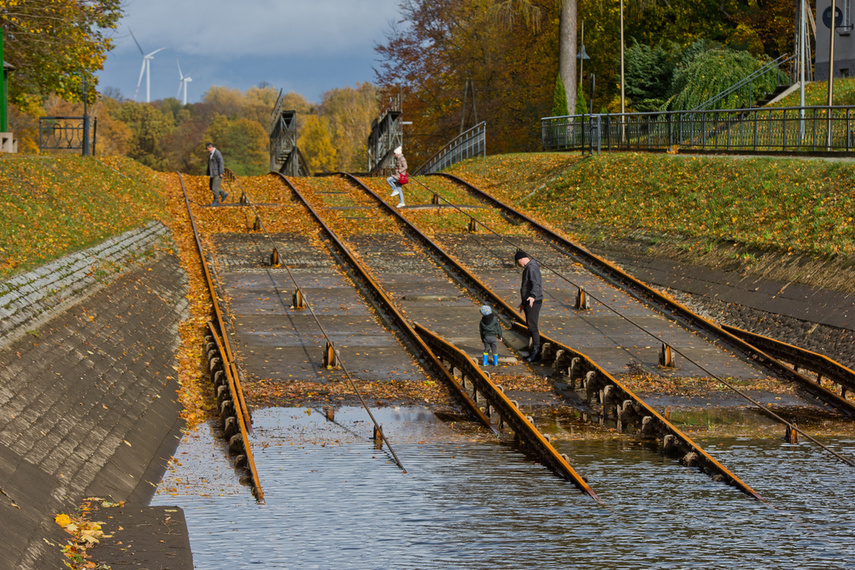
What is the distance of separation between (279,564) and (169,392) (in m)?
6.32

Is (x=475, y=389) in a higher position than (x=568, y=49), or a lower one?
lower

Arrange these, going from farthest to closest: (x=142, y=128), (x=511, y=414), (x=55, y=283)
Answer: (x=142, y=128) < (x=55, y=283) < (x=511, y=414)

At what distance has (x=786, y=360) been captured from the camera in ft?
53.2

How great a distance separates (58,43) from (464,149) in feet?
60.5

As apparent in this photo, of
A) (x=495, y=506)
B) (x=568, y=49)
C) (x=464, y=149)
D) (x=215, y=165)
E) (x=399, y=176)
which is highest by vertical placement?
(x=568, y=49)

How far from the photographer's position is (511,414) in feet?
41.3

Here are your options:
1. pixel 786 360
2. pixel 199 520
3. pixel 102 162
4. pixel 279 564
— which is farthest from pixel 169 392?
pixel 102 162

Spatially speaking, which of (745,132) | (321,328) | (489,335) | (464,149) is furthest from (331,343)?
(464,149)

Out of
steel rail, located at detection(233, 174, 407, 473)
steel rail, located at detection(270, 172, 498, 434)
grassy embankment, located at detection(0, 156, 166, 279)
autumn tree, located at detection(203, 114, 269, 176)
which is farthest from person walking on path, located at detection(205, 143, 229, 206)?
autumn tree, located at detection(203, 114, 269, 176)

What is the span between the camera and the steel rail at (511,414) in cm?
1045

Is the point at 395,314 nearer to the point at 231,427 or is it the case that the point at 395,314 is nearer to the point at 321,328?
the point at 321,328

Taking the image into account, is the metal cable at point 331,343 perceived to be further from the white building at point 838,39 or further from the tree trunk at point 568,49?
the white building at point 838,39

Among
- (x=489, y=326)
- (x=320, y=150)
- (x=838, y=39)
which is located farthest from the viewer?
(x=320, y=150)

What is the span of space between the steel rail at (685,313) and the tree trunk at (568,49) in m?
15.9
